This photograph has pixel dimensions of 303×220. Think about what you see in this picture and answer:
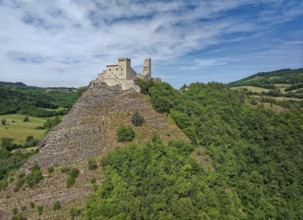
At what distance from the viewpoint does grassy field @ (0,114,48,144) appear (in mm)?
110812

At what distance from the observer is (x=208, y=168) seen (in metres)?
52.1

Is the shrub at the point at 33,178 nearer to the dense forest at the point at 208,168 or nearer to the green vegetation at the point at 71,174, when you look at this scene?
the green vegetation at the point at 71,174

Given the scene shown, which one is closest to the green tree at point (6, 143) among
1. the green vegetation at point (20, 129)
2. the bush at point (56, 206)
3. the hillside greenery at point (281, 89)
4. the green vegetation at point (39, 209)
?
the green vegetation at point (20, 129)

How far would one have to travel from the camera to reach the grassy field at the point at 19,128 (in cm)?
11081

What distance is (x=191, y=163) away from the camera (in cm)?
4984

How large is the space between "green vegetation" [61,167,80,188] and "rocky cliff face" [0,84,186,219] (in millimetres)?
515

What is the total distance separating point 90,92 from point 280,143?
4930cm

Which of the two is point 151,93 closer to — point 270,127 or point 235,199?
point 235,199

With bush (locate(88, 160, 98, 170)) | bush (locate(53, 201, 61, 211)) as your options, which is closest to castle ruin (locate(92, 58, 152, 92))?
bush (locate(88, 160, 98, 170))

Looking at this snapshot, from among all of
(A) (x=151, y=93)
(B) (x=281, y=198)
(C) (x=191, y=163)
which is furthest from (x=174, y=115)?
(B) (x=281, y=198)

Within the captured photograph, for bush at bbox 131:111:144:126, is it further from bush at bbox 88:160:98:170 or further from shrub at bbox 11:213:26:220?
shrub at bbox 11:213:26:220

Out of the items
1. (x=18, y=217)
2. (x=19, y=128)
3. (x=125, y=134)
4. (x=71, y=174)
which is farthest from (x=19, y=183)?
(x=19, y=128)

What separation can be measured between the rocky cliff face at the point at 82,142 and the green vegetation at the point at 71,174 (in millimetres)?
515

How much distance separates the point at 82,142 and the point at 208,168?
22.1 meters
